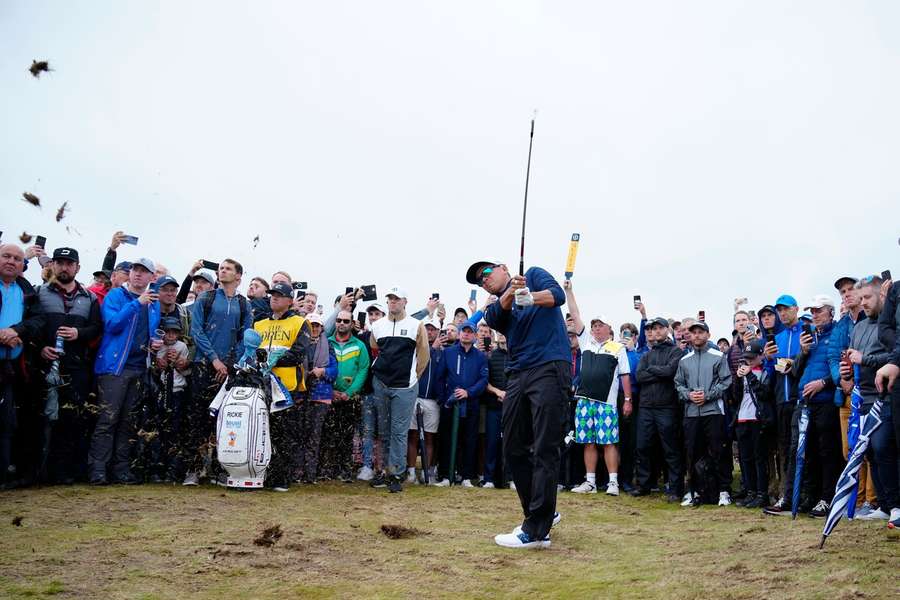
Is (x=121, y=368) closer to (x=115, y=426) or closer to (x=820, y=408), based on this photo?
(x=115, y=426)

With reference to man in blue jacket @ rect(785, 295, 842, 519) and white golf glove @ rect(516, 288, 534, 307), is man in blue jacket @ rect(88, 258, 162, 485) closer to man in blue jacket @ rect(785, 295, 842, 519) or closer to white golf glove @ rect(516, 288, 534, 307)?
white golf glove @ rect(516, 288, 534, 307)

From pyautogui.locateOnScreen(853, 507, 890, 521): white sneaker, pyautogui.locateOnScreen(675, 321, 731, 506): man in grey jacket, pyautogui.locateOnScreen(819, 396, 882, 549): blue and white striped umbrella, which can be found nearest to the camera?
pyautogui.locateOnScreen(819, 396, 882, 549): blue and white striped umbrella

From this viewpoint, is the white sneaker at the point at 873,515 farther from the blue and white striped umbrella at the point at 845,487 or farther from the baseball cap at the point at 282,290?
the baseball cap at the point at 282,290

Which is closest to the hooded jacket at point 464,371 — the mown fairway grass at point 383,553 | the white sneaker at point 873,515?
the mown fairway grass at point 383,553

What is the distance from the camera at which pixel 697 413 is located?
10.9 m

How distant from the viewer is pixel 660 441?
1177 cm

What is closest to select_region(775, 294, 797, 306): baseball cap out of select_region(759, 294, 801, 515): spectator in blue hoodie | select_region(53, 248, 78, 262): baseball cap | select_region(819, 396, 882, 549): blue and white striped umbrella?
select_region(759, 294, 801, 515): spectator in blue hoodie

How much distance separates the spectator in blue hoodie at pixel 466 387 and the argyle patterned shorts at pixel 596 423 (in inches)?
61.5

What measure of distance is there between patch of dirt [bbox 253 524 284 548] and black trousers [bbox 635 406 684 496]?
20.5ft

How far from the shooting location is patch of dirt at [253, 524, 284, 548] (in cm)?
643

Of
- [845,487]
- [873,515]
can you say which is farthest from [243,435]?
[873,515]

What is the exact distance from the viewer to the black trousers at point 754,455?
10.3 m

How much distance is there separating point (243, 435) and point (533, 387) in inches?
165

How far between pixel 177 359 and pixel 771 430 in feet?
26.2
